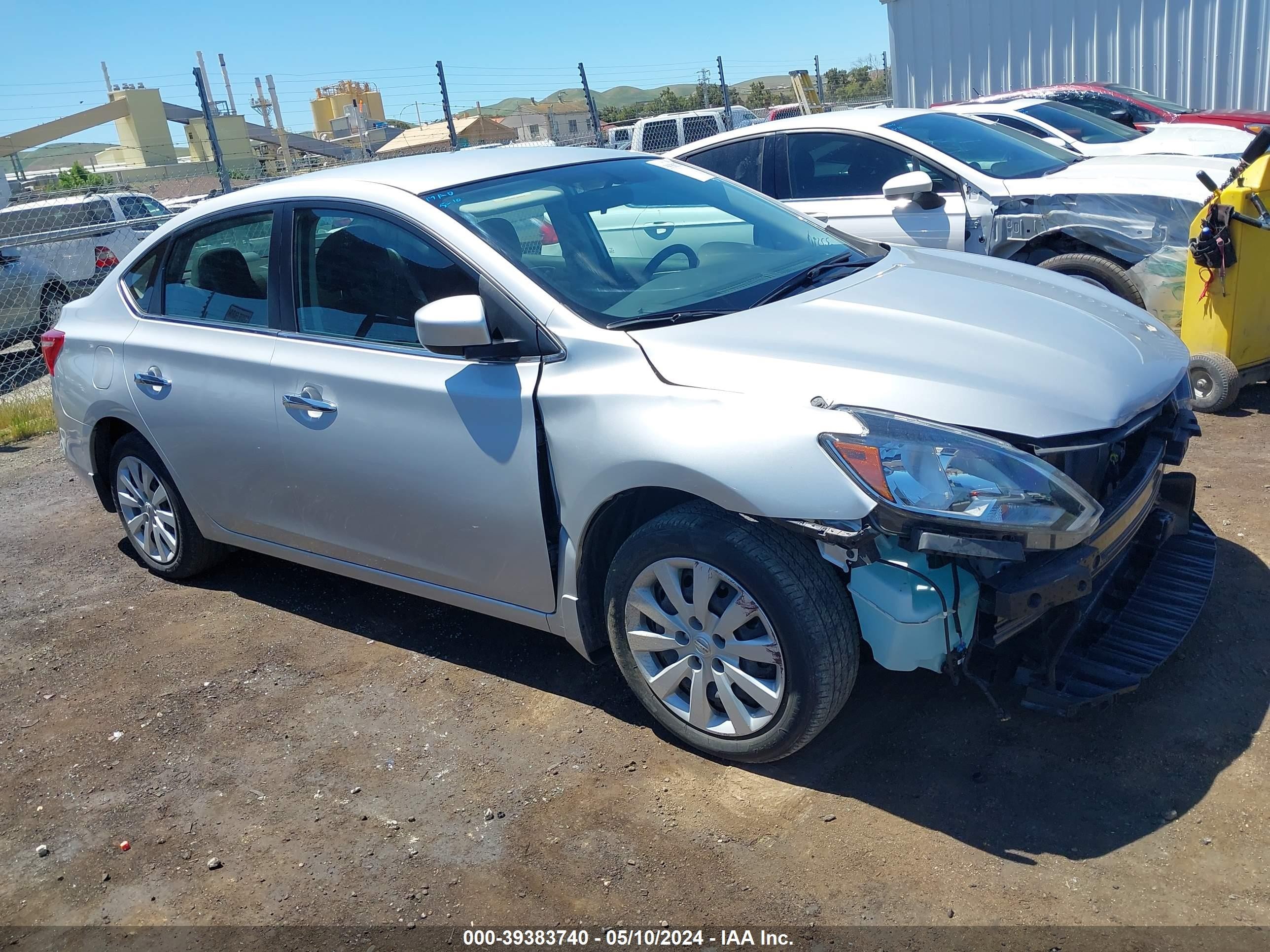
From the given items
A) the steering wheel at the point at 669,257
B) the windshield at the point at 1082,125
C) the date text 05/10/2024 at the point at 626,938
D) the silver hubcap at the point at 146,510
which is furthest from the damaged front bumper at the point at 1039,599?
the windshield at the point at 1082,125

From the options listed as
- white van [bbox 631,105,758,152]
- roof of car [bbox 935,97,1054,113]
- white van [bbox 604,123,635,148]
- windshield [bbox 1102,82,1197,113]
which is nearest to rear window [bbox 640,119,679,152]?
white van [bbox 631,105,758,152]

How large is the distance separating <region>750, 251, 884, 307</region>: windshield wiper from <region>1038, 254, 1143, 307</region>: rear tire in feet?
8.48

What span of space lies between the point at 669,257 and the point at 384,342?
3.44ft

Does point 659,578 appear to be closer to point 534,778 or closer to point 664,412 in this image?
point 664,412

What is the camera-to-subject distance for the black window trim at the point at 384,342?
11.0 ft

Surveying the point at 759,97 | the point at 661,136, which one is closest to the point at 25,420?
the point at 661,136

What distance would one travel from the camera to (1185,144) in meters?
9.38

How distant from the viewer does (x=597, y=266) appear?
362cm

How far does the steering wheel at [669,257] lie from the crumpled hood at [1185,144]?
20.9 ft

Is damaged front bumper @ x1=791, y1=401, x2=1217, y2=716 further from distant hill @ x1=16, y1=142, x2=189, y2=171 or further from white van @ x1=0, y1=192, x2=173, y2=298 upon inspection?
distant hill @ x1=16, y1=142, x2=189, y2=171

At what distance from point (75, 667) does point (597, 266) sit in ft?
9.47

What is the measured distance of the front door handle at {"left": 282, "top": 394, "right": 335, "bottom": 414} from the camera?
12.6 ft

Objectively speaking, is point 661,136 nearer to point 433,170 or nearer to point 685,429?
point 433,170

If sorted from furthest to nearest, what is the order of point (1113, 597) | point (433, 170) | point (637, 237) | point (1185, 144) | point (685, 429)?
point (1185, 144)
point (433, 170)
point (637, 237)
point (1113, 597)
point (685, 429)
